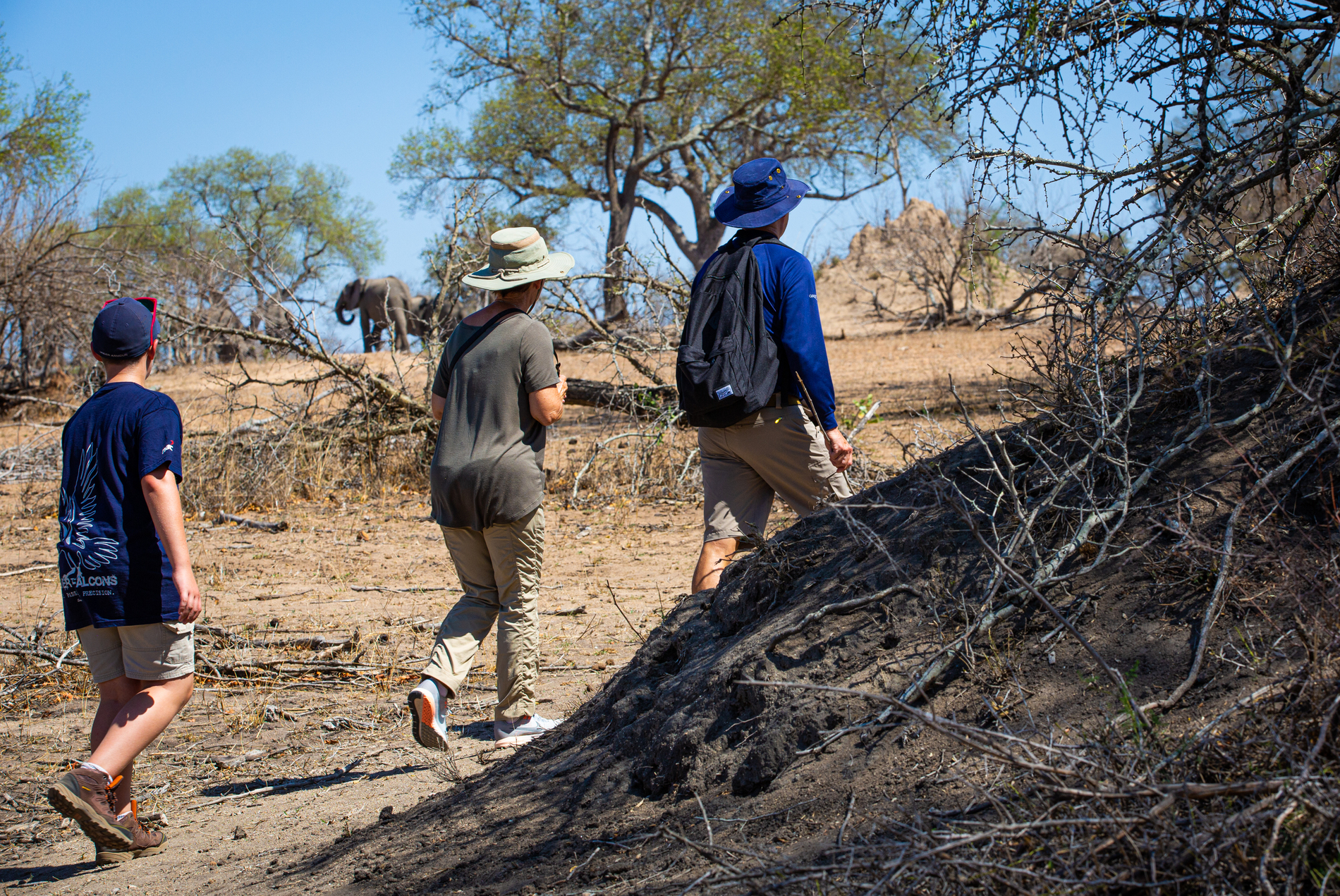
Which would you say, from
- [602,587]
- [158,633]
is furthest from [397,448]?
[158,633]

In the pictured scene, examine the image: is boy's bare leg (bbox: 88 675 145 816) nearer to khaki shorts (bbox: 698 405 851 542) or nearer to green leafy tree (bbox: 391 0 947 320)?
khaki shorts (bbox: 698 405 851 542)

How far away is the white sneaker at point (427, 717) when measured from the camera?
152 inches

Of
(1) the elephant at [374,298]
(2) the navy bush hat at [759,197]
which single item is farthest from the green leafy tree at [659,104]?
(2) the navy bush hat at [759,197]

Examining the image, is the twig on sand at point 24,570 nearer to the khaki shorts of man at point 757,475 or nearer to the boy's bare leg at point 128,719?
the boy's bare leg at point 128,719

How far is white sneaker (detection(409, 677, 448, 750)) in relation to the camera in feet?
12.7

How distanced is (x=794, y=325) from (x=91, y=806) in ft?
9.43

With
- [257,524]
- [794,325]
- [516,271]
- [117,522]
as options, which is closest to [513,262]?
[516,271]

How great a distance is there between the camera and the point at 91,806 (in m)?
3.37

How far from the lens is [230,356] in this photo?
12.8m

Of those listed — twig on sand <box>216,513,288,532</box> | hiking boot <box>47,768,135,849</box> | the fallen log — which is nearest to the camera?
Result: hiking boot <box>47,768,135,849</box>

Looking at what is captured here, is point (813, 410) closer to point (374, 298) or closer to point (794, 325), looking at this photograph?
point (794, 325)

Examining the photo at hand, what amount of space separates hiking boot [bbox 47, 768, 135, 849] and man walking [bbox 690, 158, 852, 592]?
2149mm

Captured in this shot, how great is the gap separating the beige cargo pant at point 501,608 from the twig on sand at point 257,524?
5.38m

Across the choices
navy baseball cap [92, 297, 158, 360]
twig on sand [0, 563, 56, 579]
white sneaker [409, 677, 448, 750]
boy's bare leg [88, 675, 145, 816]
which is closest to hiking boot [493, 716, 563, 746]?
white sneaker [409, 677, 448, 750]
